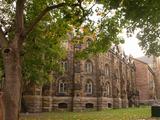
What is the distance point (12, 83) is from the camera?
410 inches

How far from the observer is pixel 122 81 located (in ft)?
186

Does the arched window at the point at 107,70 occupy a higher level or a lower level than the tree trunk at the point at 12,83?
higher

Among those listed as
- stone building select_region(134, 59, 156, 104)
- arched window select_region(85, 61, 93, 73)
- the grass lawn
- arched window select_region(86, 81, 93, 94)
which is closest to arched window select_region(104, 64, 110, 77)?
arched window select_region(85, 61, 93, 73)

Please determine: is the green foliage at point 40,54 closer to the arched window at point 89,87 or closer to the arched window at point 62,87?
the arched window at point 62,87

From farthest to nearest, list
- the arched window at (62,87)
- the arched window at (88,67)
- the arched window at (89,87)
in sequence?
the arched window at (88,67), the arched window at (89,87), the arched window at (62,87)

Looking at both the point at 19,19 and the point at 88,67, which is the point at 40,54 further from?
the point at 88,67

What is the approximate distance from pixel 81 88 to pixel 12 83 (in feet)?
108

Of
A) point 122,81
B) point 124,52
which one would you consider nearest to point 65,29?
point 122,81

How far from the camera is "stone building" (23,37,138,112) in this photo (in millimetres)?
38997

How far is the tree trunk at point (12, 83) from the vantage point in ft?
33.6

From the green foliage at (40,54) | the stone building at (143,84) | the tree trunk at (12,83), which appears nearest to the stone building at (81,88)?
the green foliage at (40,54)

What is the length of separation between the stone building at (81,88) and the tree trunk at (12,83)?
27093 mm

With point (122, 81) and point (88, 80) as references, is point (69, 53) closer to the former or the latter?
point (88, 80)

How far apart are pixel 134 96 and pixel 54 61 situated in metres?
41.2
